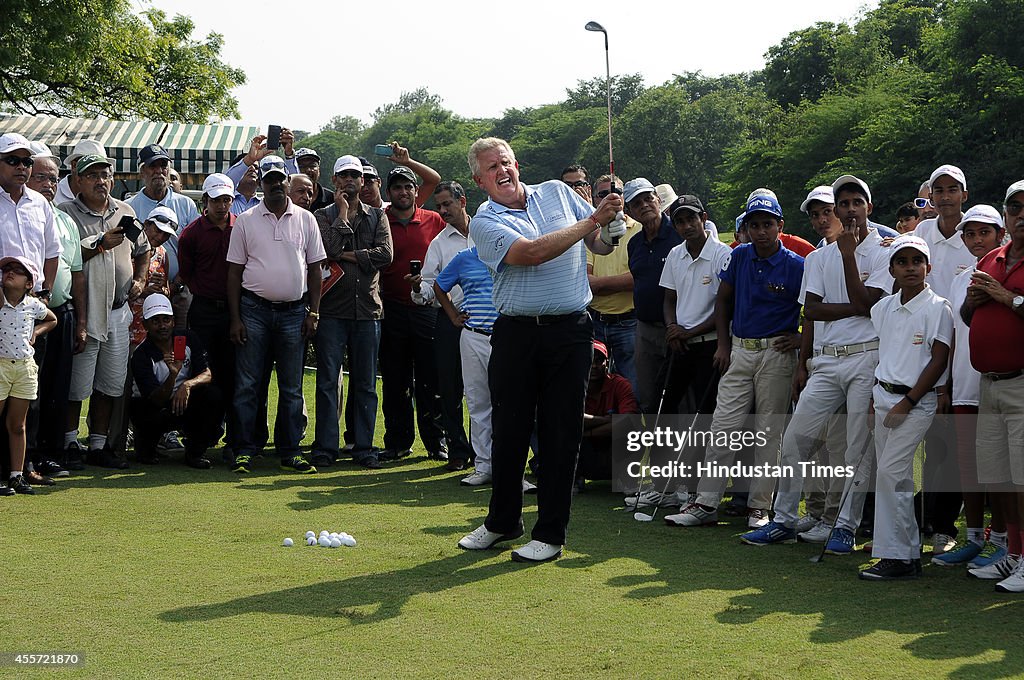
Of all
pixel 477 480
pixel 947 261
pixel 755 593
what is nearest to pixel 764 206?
pixel 947 261

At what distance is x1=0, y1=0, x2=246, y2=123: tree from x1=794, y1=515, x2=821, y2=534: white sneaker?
2526 centimetres

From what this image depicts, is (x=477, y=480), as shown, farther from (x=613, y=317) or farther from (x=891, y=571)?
(x=891, y=571)

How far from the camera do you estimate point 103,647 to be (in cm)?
475

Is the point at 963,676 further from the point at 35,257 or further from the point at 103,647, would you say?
the point at 35,257

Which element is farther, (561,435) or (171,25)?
(171,25)

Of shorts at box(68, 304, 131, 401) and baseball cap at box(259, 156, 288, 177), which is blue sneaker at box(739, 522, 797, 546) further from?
shorts at box(68, 304, 131, 401)

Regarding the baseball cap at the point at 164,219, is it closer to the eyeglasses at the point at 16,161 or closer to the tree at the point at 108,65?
the eyeglasses at the point at 16,161

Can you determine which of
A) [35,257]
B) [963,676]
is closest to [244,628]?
[963,676]

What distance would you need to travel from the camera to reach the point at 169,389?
968cm

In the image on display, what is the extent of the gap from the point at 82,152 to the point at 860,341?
22.4 feet

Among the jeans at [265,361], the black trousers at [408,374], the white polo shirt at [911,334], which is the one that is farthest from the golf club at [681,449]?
the jeans at [265,361]

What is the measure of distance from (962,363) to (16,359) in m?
6.16

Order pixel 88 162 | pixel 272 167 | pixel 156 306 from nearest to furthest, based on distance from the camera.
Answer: pixel 88 162 < pixel 156 306 < pixel 272 167

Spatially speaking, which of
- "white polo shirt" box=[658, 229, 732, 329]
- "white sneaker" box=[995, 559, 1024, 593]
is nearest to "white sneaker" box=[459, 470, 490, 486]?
"white polo shirt" box=[658, 229, 732, 329]
